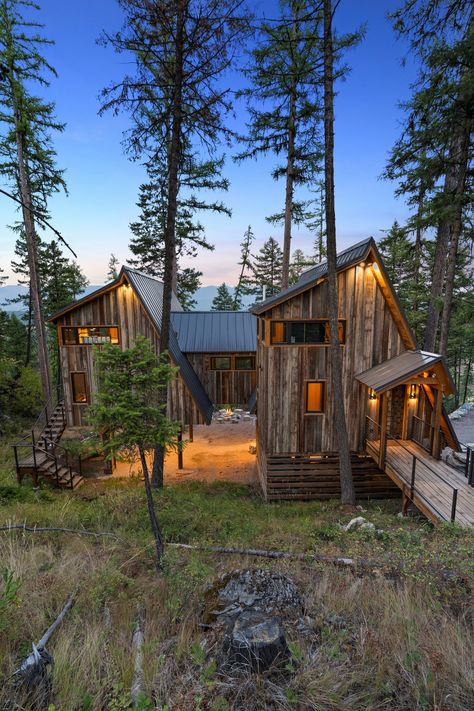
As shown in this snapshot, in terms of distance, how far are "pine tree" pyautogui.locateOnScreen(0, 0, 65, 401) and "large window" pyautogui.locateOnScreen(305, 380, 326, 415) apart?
11.2 m

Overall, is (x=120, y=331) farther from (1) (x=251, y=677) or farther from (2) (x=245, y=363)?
(1) (x=251, y=677)

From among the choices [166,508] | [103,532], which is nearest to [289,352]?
[166,508]

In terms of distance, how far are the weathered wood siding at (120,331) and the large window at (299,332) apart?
462 centimetres

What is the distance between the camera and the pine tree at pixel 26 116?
11.7 m

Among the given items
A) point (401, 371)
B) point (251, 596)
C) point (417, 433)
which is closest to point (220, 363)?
point (401, 371)

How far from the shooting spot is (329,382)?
11164mm

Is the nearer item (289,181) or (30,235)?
(30,235)

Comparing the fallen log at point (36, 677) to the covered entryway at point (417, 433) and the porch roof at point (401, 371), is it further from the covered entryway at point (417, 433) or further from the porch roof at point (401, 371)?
the porch roof at point (401, 371)

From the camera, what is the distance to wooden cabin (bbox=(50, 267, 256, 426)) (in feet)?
43.5

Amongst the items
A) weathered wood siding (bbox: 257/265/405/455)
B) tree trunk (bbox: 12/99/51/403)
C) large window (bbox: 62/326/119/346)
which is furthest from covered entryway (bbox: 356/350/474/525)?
tree trunk (bbox: 12/99/51/403)

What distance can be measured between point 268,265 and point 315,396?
27.2m

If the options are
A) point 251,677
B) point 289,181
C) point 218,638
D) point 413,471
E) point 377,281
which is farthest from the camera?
point 289,181

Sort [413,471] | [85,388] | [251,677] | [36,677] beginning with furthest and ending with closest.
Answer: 1. [85,388]
2. [413,471]
3. [251,677]
4. [36,677]

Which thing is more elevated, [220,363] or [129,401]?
[129,401]
